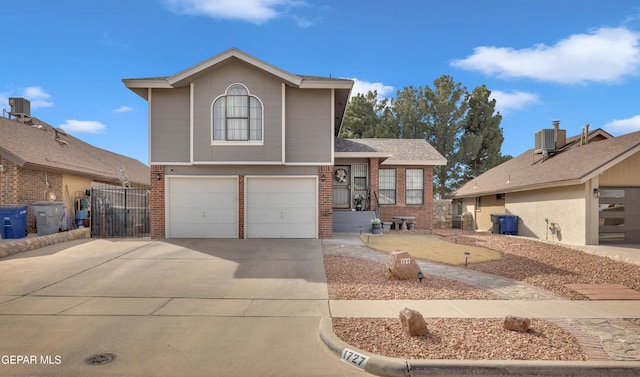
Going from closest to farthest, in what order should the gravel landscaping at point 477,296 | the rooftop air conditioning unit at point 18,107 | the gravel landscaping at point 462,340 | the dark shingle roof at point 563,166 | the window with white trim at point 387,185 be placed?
the gravel landscaping at point 462,340 → the gravel landscaping at point 477,296 → the dark shingle roof at point 563,166 → the window with white trim at point 387,185 → the rooftop air conditioning unit at point 18,107

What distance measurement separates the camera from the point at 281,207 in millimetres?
14117

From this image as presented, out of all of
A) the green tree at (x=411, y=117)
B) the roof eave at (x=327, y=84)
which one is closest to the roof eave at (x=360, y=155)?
the roof eave at (x=327, y=84)

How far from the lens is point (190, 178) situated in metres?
14.1

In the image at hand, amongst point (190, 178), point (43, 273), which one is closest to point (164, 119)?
point (190, 178)

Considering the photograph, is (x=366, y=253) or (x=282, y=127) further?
(x=282, y=127)

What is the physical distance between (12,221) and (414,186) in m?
17.4

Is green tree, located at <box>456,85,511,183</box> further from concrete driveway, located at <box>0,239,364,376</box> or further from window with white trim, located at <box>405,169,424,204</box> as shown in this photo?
concrete driveway, located at <box>0,239,364,376</box>

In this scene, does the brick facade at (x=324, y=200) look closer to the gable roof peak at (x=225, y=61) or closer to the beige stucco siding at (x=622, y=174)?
the gable roof peak at (x=225, y=61)

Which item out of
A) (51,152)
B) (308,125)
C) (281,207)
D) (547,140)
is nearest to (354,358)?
(281,207)

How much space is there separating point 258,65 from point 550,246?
42.1 feet

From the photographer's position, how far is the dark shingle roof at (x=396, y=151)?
1775cm

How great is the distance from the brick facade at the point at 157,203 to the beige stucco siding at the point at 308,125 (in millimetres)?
4819

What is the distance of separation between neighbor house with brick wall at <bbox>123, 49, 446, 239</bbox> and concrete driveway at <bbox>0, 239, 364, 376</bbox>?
2.81m

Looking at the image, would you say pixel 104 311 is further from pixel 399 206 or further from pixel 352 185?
pixel 399 206
